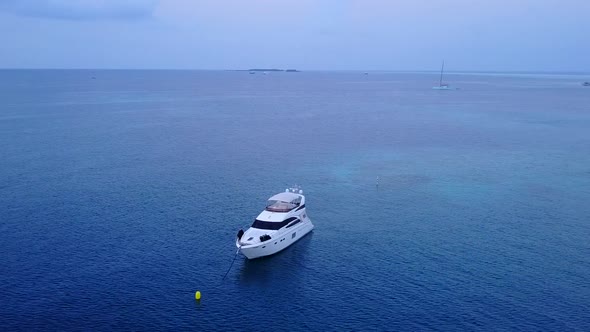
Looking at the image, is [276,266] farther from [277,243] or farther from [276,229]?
[276,229]

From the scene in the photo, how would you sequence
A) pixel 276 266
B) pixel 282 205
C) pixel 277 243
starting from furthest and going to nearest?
pixel 282 205 < pixel 277 243 < pixel 276 266

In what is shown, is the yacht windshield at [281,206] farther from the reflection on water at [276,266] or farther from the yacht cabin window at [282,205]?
the reflection on water at [276,266]

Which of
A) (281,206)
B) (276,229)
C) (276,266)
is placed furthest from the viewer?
(281,206)

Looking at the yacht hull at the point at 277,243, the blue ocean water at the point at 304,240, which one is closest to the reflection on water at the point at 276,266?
the blue ocean water at the point at 304,240

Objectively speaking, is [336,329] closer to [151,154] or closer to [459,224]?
[459,224]

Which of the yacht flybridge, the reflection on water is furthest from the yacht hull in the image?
the reflection on water

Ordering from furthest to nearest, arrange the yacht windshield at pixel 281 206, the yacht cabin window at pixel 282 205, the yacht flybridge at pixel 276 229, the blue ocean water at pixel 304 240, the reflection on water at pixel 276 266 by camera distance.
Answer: the yacht cabin window at pixel 282 205
the yacht windshield at pixel 281 206
the yacht flybridge at pixel 276 229
the reflection on water at pixel 276 266
the blue ocean water at pixel 304 240

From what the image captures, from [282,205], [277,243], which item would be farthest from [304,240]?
[282,205]
